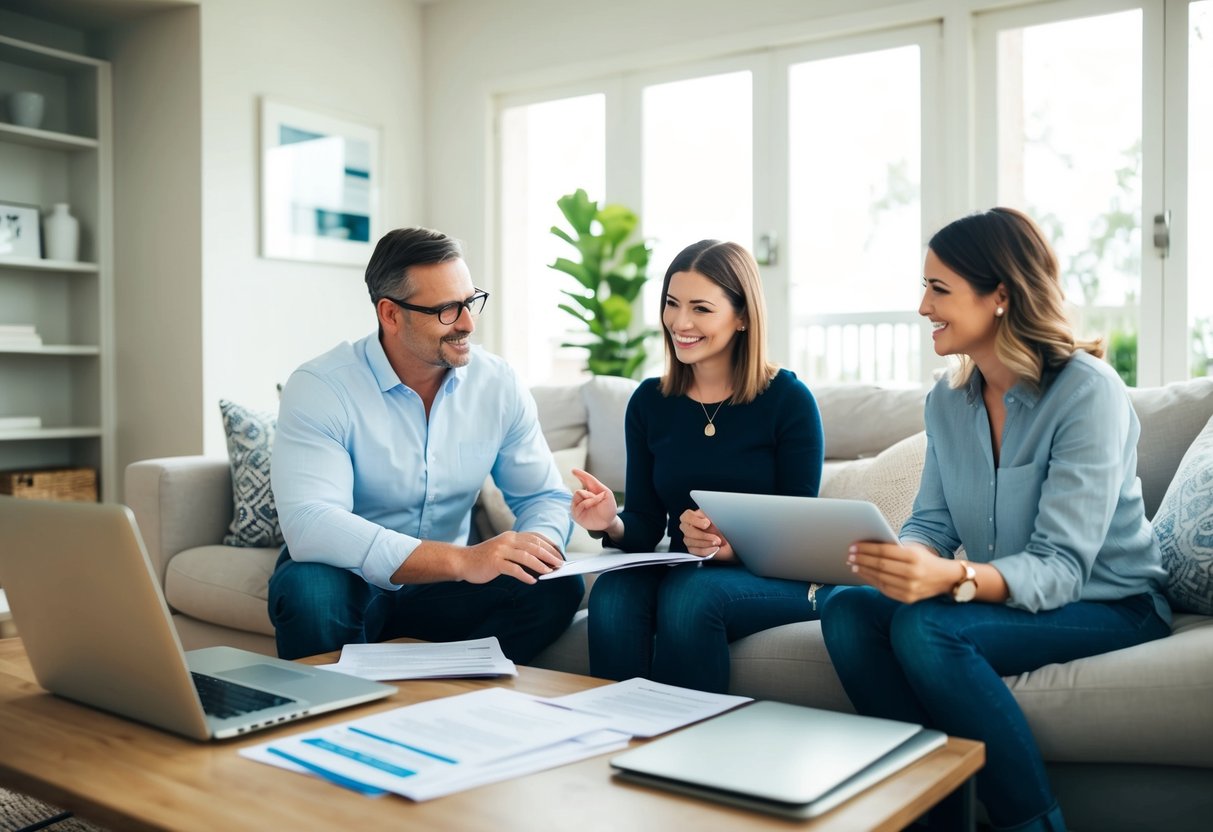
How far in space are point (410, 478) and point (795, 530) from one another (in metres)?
0.87

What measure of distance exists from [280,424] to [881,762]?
4.64 ft

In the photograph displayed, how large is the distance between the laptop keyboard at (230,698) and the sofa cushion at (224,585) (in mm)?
1040

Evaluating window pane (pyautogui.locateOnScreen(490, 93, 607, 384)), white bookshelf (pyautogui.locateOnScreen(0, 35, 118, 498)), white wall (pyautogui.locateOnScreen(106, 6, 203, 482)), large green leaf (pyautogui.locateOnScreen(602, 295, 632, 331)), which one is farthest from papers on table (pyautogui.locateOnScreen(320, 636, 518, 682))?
window pane (pyautogui.locateOnScreen(490, 93, 607, 384))

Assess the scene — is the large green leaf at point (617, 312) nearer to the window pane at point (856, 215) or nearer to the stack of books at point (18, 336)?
the window pane at point (856, 215)

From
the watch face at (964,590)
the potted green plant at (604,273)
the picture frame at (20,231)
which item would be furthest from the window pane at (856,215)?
the picture frame at (20,231)

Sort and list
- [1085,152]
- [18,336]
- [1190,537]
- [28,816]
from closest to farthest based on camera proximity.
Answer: [1190,537] < [28,816] < [1085,152] < [18,336]

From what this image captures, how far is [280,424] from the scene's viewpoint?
6.81 feet

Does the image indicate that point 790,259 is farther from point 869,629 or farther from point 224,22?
point 869,629

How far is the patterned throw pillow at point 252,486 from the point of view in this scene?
8.46 ft

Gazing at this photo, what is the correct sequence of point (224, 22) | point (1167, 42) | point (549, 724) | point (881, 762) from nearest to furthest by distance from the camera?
point (881, 762) → point (549, 724) → point (1167, 42) → point (224, 22)

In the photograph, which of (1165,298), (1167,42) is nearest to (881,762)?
(1165,298)

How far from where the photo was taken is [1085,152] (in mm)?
3559

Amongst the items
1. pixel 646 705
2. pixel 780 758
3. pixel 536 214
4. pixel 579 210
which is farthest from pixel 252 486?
pixel 536 214

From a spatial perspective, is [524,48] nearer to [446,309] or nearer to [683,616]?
[446,309]
